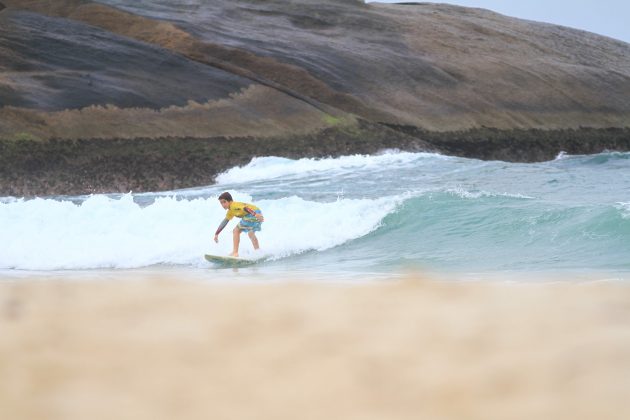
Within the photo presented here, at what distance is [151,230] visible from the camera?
14.6 meters

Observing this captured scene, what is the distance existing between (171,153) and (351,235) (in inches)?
402

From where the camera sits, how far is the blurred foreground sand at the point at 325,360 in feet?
9.99

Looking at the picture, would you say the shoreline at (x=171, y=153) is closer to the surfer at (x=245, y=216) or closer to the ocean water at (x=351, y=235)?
the ocean water at (x=351, y=235)

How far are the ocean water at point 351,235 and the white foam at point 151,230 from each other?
0.02 meters

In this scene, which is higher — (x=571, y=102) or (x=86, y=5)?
(x=86, y=5)

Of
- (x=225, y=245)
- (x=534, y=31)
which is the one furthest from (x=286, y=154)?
(x=534, y=31)

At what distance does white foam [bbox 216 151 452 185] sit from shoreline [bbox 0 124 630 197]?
0.29m

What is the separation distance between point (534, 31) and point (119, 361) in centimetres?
4055

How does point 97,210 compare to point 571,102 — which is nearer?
point 97,210

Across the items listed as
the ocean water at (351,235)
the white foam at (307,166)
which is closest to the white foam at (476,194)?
the ocean water at (351,235)

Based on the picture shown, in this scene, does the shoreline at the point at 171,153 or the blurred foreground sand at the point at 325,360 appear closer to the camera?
the blurred foreground sand at the point at 325,360

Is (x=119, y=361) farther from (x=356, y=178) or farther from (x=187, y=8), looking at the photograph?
(x=187, y=8)

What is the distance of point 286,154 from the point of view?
2566cm

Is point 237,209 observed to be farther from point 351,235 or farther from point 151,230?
point 151,230
